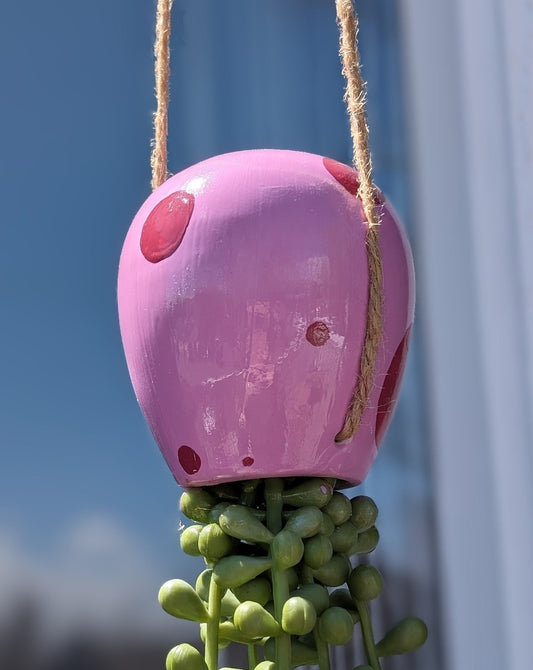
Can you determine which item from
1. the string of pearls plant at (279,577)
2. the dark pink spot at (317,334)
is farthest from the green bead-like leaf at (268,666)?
the dark pink spot at (317,334)

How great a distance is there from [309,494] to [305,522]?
38 mm

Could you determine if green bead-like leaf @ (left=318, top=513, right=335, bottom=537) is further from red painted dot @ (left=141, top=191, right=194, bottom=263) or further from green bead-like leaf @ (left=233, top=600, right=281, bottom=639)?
red painted dot @ (left=141, top=191, right=194, bottom=263)

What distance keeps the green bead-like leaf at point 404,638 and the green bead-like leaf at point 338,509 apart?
0.09m

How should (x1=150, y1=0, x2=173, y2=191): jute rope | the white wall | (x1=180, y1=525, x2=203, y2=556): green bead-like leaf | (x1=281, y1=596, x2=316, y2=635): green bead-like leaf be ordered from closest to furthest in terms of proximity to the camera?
(x1=281, y1=596, x2=316, y2=635): green bead-like leaf
(x1=180, y1=525, x2=203, y2=556): green bead-like leaf
(x1=150, y1=0, x2=173, y2=191): jute rope
the white wall

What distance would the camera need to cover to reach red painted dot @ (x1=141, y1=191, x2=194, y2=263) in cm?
81

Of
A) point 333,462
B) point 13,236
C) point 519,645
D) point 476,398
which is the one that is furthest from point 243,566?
point 13,236

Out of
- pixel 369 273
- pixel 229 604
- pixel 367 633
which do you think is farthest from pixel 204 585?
pixel 369 273

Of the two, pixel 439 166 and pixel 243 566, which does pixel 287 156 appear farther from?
pixel 439 166

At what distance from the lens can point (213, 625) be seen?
0.81 meters

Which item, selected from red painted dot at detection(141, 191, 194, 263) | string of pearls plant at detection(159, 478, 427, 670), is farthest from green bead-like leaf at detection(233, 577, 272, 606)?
red painted dot at detection(141, 191, 194, 263)

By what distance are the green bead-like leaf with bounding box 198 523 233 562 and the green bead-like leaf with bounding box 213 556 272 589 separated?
0.02 meters

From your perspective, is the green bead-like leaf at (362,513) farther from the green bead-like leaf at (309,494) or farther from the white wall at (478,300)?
the white wall at (478,300)

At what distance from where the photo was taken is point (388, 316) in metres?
0.83

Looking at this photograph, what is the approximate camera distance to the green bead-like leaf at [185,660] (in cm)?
78
